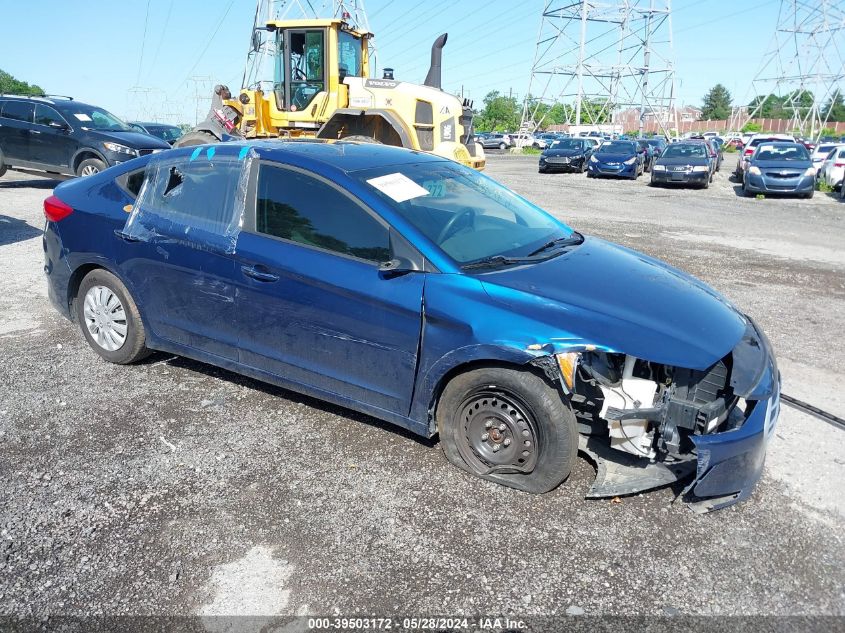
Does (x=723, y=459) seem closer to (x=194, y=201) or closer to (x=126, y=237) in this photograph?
(x=194, y=201)

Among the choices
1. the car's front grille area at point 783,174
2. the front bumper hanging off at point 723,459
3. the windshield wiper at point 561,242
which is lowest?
the front bumper hanging off at point 723,459

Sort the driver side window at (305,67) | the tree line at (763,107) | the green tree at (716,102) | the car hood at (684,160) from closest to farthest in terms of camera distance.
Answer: the driver side window at (305,67) < the car hood at (684,160) < the tree line at (763,107) < the green tree at (716,102)

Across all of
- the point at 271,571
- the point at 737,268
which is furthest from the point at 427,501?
the point at 737,268

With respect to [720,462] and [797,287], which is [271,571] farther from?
[797,287]

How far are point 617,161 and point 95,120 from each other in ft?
54.4

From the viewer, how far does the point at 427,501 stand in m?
3.15

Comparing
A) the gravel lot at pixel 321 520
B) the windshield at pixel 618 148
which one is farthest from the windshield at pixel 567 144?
the gravel lot at pixel 321 520

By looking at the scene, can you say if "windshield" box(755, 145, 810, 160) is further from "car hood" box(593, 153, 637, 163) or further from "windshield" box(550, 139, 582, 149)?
"windshield" box(550, 139, 582, 149)

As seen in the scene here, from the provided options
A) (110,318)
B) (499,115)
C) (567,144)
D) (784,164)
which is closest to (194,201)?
(110,318)

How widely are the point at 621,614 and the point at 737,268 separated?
6993 mm

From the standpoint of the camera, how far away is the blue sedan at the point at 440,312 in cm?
299

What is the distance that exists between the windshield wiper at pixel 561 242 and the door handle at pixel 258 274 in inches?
58.6

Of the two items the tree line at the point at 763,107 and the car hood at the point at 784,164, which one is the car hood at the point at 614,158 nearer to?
the car hood at the point at 784,164

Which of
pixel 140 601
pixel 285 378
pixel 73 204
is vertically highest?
pixel 73 204
